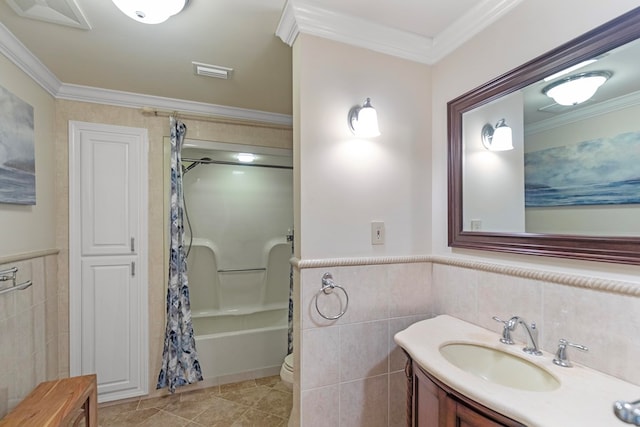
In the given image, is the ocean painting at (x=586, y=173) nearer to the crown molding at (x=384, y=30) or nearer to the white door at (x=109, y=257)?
the crown molding at (x=384, y=30)

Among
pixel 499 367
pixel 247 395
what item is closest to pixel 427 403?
pixel 499 367

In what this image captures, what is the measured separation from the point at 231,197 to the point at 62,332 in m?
1.78

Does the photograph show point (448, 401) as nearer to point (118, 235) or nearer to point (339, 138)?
point (339, 138)

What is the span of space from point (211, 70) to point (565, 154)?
196cm

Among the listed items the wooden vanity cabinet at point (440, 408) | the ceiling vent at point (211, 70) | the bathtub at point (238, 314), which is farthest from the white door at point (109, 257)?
the wooden vanity cabinet at point (440, 408)

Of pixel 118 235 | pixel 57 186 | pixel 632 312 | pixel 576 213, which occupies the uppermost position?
pixel 57 186

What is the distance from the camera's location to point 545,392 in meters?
0.87

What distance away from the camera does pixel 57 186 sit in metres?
2.17

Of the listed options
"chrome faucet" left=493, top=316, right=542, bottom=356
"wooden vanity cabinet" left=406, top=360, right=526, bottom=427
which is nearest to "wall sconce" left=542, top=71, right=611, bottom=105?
"chrome faucet" left=493, top=316, right=542, bottom=356

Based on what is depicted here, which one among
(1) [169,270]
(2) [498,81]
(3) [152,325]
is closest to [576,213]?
(2) [498,81]

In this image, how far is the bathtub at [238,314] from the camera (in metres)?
2.59

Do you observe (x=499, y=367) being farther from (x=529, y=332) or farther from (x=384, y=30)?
(x=384, y=30)

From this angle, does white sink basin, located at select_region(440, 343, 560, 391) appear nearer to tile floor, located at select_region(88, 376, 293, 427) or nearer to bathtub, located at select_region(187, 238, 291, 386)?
tile floor, located at select_region(88, 376, 293, 427)

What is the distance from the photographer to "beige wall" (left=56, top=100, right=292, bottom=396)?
217cm
